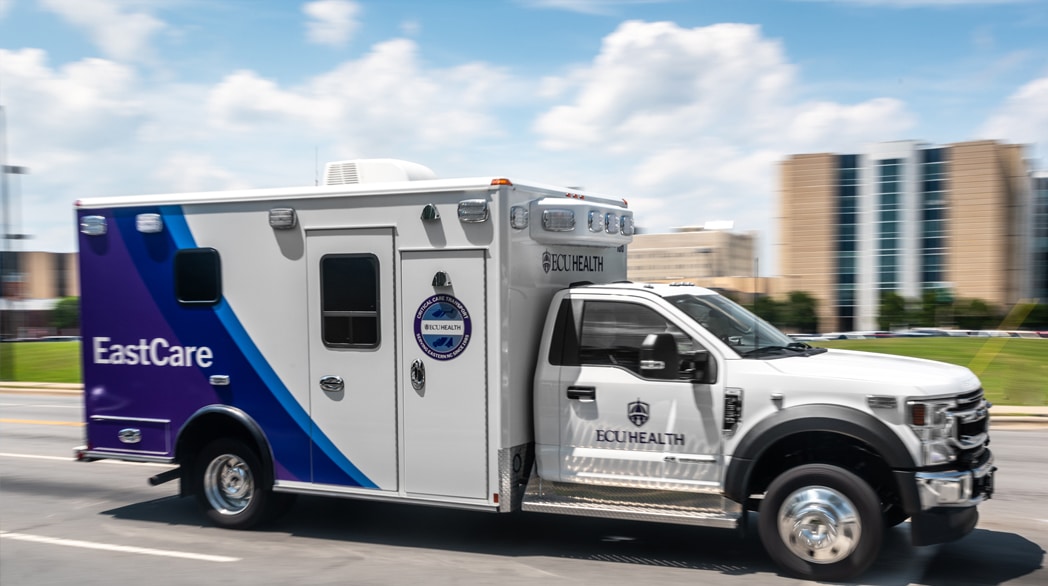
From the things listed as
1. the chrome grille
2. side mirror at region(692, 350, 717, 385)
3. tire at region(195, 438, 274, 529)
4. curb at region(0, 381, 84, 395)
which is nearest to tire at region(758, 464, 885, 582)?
the chrome grille

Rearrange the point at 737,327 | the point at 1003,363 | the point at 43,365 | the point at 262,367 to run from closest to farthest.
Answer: the point at 737,327 → the point at 262,367 → the point at 1003,363 → the point at 43,365

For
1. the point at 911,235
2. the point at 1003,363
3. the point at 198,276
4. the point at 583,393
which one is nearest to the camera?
the point at 583,393

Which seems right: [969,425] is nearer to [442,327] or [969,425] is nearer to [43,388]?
[442,327]

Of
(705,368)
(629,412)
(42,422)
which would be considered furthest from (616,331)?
(42,422)

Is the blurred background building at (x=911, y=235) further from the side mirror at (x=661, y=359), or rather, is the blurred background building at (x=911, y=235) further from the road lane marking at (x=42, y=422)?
the side mirror at (x=661, y=359)

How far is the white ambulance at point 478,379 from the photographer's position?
6.16 meters

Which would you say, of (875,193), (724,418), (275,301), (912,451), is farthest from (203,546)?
(875,193)

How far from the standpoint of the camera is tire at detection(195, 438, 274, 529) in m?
7.86

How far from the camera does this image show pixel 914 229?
355ft

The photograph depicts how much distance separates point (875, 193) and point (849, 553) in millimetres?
110294

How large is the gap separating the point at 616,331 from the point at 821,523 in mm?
1894

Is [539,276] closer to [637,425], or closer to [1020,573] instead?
[637,425]

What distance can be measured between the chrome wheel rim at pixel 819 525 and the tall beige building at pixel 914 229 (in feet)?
341

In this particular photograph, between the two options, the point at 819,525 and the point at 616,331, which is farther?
the point at 616,331
